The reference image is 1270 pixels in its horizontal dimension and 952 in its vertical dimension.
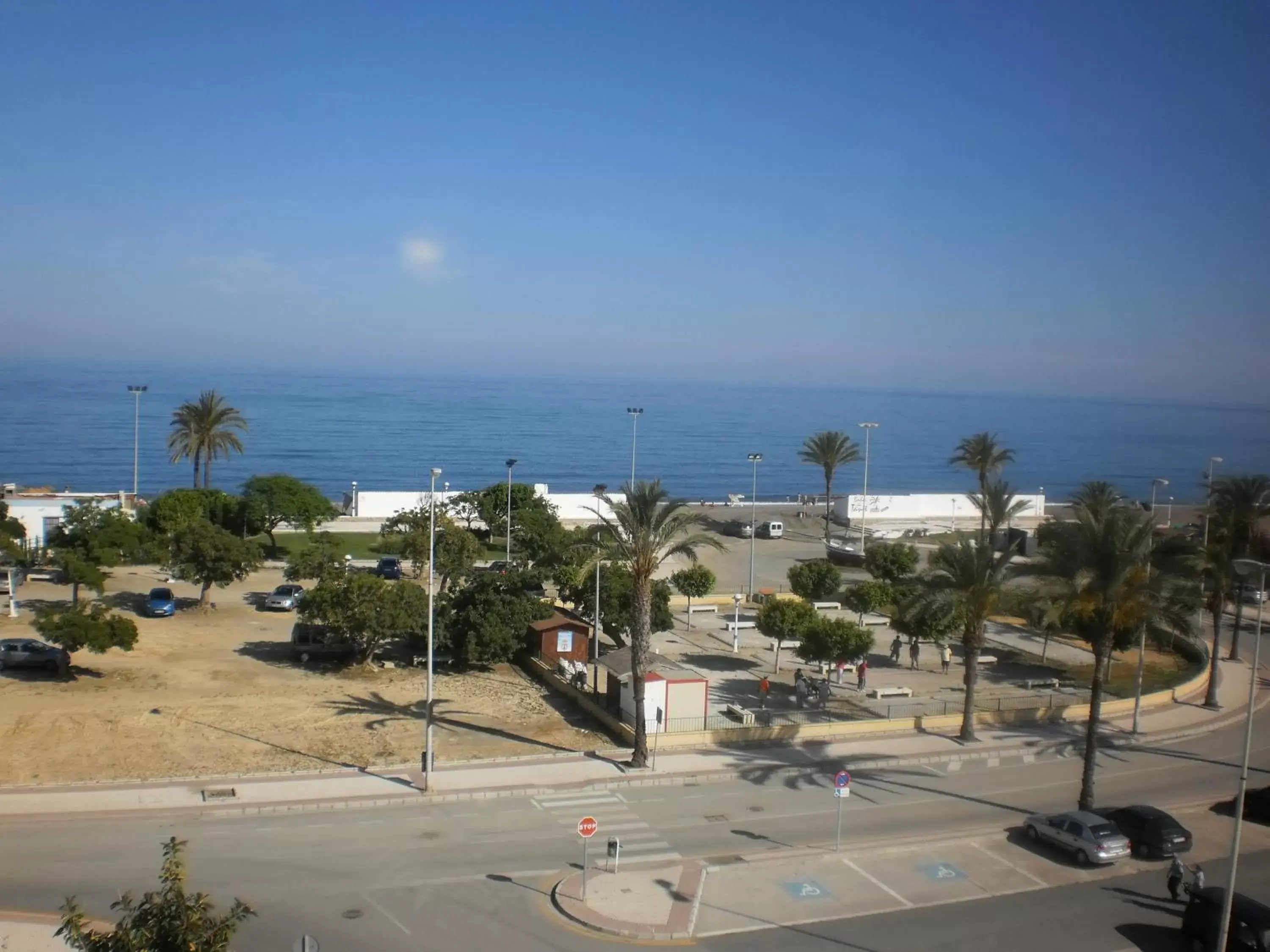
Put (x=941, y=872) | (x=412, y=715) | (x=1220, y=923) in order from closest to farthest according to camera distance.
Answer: (x=1220, y=923) < (x=941, y=872) < (x=412, y=715)

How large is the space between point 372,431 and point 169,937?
184856mm

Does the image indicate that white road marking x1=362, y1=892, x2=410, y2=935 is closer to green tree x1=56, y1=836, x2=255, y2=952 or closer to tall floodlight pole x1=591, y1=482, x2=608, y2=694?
green tree x1=56, y1=836, x2=255, y2=952

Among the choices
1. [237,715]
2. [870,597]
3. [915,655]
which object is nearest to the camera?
[237,715]

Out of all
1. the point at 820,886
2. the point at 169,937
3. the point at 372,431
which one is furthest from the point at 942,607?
the point at 372,431

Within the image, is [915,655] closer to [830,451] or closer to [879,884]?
[879,884]

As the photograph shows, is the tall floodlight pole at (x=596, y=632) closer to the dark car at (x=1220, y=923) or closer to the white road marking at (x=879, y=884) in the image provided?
the white road marking at (x=879, y=884)

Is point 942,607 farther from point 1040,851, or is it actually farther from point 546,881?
point 546,881

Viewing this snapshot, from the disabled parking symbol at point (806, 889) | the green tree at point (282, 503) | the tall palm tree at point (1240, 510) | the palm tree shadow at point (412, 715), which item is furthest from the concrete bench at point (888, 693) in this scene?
the green tree at point (282, 503)

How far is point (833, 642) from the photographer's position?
31688 millimetres

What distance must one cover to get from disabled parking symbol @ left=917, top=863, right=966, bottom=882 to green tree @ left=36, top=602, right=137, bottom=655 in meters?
23.1

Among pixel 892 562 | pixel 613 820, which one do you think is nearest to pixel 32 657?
pixel 613 820

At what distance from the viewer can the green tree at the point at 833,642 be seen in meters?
31.7

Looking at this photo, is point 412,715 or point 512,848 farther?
point 412,715

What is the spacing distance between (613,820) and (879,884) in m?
5.48
